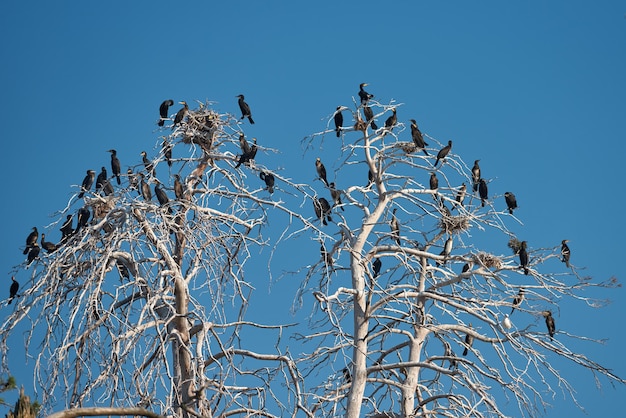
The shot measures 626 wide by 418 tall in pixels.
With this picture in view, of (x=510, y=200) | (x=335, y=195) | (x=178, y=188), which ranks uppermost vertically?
(x=510, y=200)

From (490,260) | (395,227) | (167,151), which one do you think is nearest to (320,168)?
(395,227)

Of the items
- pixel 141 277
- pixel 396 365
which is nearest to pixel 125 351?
pixel 141 277

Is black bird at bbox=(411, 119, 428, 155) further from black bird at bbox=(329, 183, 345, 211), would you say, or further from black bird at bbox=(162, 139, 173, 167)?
black bird at bbox=(162, 139, 173, 167)

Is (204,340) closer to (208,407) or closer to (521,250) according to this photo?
(208,407)

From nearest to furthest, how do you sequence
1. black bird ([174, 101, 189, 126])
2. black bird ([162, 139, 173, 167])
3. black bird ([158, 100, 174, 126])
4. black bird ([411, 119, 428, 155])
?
black bird ([162, 139, 173, 167]), black bird ([174, 101, 189, 126]), black bird ([411, 119, 428, 155]), black bird ([158, 100, 174, 126])

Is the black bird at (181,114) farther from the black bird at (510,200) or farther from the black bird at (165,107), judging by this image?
the black bird at (510,200)

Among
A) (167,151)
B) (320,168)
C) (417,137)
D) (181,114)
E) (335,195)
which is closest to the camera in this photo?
(167,151)

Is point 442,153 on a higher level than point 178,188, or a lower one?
higher

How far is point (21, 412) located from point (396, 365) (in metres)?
4.83

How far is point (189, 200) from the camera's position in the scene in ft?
30.9

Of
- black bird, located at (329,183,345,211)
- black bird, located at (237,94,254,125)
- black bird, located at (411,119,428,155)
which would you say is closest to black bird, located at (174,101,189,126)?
black bird, located at (329,183,345,211)

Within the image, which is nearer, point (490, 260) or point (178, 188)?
point (178, 188)

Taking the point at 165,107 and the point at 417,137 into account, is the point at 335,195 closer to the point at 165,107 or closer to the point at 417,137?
the point at 417,137

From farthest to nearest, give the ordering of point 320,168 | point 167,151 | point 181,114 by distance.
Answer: point 320,168
point 181,114
point 167,151
